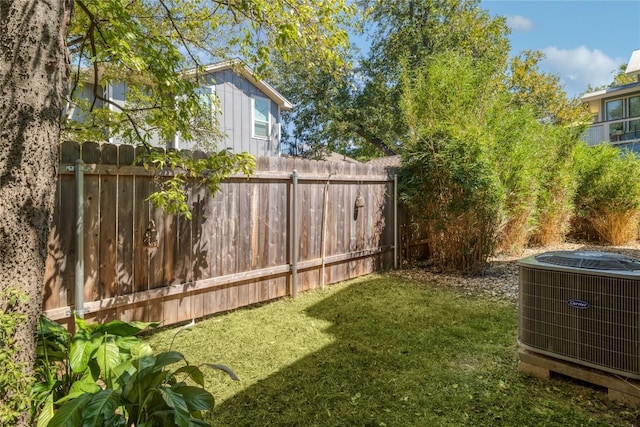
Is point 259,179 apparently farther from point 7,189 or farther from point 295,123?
point 295,123

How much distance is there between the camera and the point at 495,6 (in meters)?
13.9

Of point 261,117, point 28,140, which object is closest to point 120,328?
point 28,140

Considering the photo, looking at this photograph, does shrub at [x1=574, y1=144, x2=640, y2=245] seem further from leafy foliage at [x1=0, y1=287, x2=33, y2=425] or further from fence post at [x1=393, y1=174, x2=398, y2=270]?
leafy foliage at [x1=0, y1=287, x2=33, y2=425]

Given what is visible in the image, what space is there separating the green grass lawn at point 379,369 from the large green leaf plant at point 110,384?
0.62m

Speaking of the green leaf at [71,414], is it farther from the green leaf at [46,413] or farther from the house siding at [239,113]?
the house siding at [239,113]

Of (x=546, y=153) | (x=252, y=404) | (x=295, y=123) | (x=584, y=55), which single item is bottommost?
(x=252, y=404)

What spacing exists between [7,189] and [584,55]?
72.0m

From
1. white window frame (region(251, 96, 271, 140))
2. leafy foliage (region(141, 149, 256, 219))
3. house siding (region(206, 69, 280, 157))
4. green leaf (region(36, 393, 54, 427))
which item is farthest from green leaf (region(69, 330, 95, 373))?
white window frame (region(251, 96, 271, 140))

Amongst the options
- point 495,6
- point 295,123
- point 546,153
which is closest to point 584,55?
point 495,6

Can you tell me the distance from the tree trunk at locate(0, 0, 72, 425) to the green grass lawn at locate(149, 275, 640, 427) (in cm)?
126

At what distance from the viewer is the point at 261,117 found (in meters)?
11.1

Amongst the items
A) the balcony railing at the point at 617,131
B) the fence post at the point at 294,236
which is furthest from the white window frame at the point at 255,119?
the balcony railing at the point at 617,131

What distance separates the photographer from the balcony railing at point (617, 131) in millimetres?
16188

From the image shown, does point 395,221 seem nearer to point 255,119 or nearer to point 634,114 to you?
point 255,119
